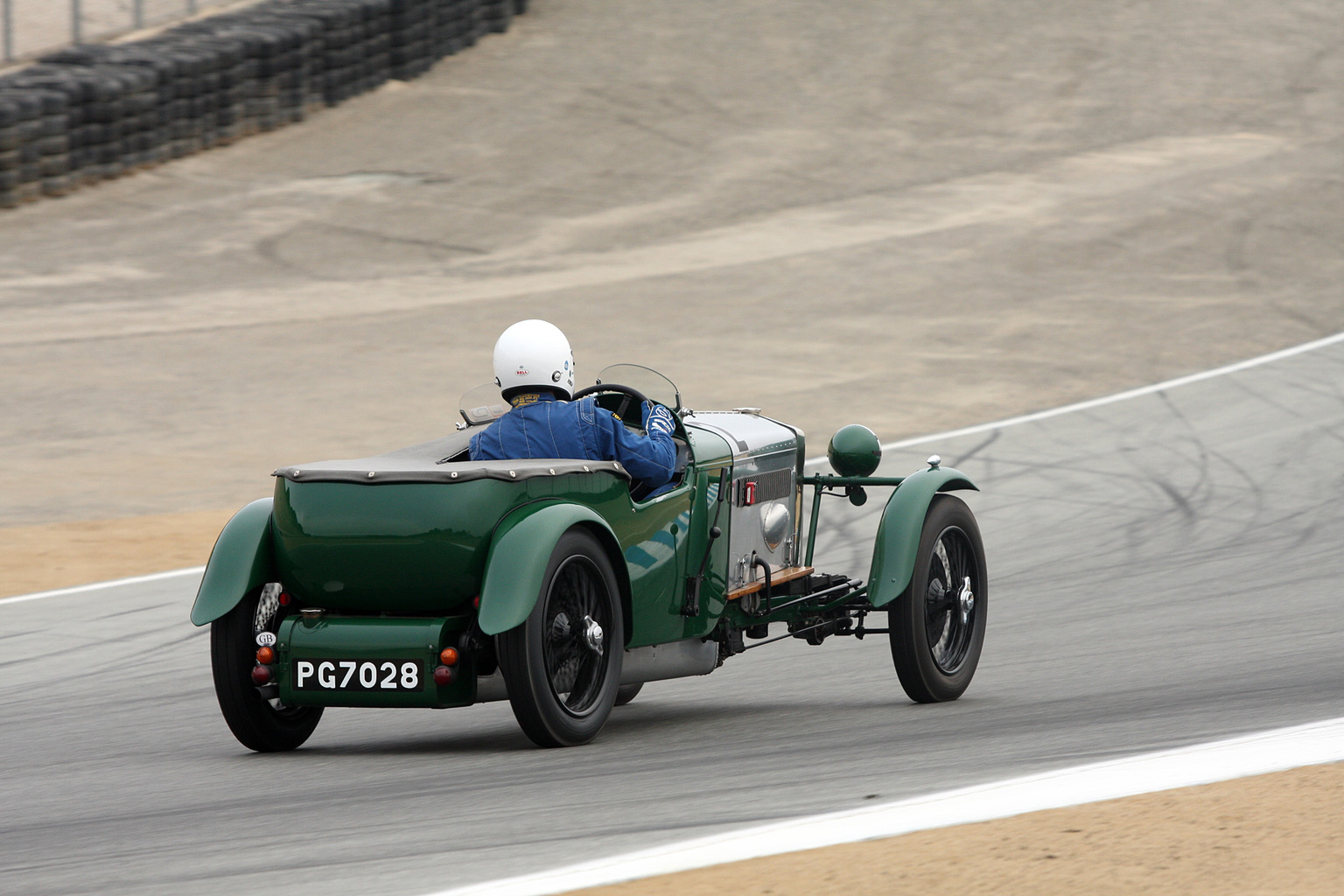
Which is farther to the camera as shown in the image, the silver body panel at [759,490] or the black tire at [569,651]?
the silver body panel at [759,490]

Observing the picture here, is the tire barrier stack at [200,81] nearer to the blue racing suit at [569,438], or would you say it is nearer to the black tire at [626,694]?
the black tire at [626,694]

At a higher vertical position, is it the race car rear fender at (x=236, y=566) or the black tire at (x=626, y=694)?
the race car rear fender at (x=236, y=566)

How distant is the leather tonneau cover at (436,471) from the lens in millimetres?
5680

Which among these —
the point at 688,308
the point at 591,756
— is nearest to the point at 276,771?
the point at 591,756

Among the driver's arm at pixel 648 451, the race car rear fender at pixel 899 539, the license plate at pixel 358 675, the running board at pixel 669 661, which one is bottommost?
the running board at pixel 669 661

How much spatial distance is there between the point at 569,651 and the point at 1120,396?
34.5ft

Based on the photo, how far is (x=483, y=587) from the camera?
5566 mm

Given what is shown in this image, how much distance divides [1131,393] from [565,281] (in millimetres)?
7866

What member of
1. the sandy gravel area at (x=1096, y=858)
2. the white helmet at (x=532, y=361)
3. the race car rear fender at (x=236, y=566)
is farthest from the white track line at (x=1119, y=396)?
the sandy gravel area at (x=1096, y=858)

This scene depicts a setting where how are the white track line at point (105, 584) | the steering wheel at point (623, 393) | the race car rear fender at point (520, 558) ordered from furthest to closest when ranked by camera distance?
the white track line at point (105, 584) < the steering wheel at point (623, 393) < the race car rear fender at point (520, 558)

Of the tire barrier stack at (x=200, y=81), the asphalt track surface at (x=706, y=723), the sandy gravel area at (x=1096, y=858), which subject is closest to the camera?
the sandy gravel area at (x=1096, y=858)

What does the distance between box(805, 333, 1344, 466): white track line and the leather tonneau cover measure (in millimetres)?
7014

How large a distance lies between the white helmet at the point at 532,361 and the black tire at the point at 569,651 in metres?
0.64

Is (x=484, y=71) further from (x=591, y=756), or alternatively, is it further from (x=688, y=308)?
(x=591, y=756)
